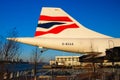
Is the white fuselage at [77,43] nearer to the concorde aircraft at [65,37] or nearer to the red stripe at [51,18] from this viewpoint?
the concorde aircraft at [65,37]

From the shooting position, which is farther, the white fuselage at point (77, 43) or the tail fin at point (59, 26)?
the tail fin at point (59, 26)

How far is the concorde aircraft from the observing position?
65.7 feet

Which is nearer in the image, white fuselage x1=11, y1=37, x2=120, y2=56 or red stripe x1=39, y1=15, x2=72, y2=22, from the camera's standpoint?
white fuselage x1=11, y1=37, x2=120, y2=56

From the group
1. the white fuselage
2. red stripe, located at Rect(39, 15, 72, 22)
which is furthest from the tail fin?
the white fuselage

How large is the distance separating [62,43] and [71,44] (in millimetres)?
776

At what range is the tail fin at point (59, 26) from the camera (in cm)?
2091

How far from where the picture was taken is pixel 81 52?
21.0 meters

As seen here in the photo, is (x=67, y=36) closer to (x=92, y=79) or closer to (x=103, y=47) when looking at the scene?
(x=103, y=47)

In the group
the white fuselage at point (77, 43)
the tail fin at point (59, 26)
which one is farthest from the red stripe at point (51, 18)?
the white fuselage at point (77, 43)

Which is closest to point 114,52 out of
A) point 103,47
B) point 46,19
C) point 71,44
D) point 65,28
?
point 103,47

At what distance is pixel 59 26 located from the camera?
69.6 ft

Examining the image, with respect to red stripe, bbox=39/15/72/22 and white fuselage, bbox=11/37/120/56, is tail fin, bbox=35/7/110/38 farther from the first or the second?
white fuselage, bbox=11/37/120/56

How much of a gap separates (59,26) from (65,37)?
3.77 feet

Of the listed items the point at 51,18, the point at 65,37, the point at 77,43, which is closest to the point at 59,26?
the point at 51,18
